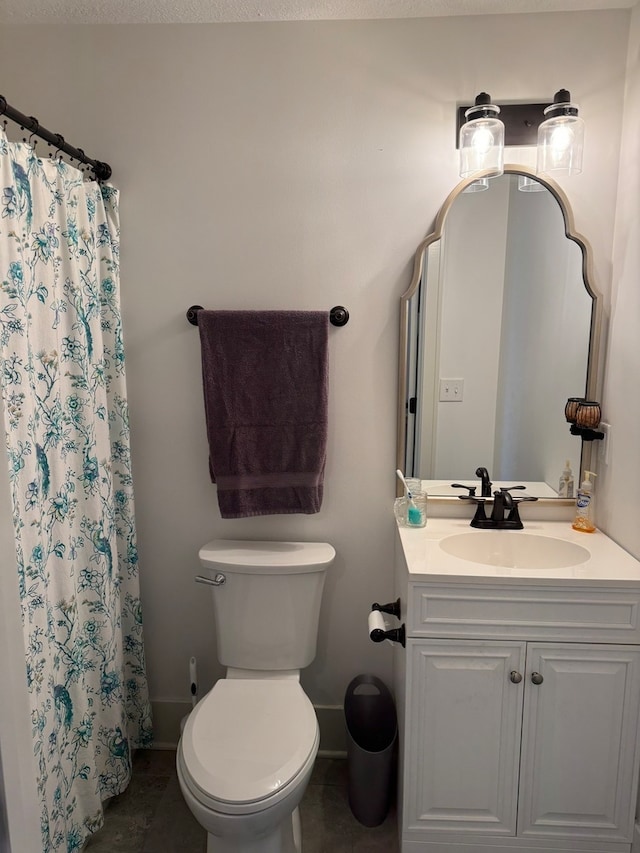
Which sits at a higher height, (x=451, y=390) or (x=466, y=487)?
(x=451, y=390)

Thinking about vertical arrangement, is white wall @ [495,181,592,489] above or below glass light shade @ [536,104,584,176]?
below

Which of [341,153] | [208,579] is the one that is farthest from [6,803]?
[341,153]

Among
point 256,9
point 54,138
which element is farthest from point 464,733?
point 256,9

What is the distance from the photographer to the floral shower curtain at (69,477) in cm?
123

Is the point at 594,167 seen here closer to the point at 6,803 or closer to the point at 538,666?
the point at 538,666

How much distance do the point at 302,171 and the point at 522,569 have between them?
4.53ft

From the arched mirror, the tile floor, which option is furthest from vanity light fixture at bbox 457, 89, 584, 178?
the tile floor

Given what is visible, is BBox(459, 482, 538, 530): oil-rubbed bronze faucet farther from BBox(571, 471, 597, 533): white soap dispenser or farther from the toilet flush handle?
the toilet flush handle

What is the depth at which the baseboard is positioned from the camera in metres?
1.93

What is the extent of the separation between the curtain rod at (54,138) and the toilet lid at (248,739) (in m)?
1.58

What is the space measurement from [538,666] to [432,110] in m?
1.65

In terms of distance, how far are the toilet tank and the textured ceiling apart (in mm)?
1665

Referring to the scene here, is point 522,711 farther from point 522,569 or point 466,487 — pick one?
point 466,487

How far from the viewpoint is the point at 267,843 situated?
137 cm
